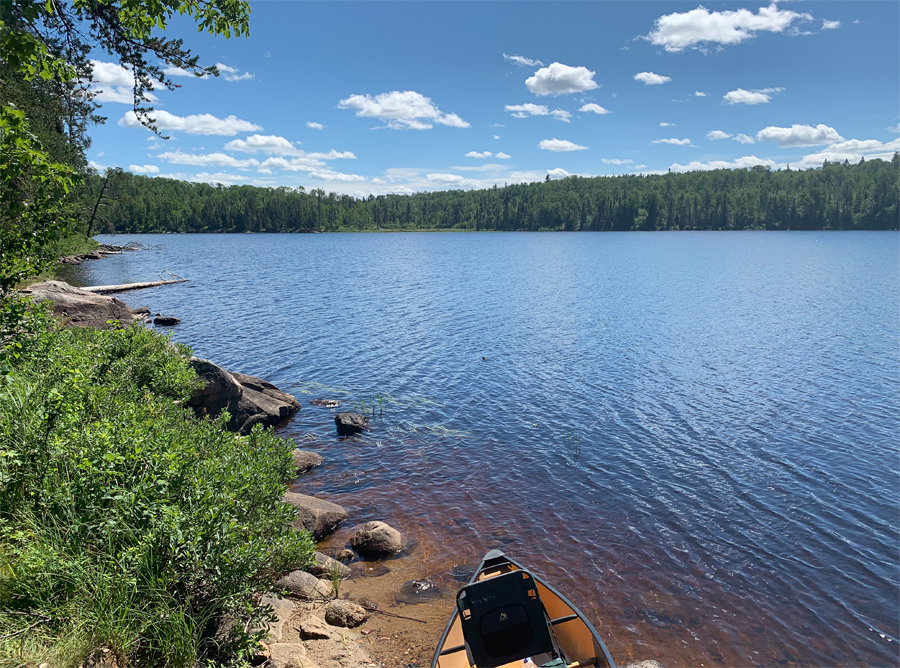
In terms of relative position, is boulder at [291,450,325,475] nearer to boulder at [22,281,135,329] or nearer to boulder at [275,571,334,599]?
boulder at [275,571,334,599]

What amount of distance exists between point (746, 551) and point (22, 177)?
1539 centimetres

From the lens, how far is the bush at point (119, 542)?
565 centimetres

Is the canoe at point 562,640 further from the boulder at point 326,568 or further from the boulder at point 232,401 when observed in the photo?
the boulder at point 232,401

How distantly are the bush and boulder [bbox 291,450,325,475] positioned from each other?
7.79 meters

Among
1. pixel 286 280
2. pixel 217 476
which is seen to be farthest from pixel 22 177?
pixel 286 280

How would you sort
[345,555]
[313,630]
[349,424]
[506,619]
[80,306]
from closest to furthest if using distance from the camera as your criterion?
[506,619], [313,630], [345,555], [349,424], [80,306]

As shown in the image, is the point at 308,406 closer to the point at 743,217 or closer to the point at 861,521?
the point at 861,521

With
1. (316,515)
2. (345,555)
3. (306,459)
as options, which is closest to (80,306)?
(306,459)

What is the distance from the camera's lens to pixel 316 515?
12609 mm

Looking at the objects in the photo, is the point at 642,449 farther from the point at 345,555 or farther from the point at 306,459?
the point at 306,459

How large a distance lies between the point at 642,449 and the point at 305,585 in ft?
37.8

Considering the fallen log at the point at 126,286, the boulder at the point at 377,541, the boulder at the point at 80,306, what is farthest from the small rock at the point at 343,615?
the fallen log at the point at 126,286

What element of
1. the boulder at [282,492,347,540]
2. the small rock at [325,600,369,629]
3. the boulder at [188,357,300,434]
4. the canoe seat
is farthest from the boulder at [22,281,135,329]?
the canoe seat

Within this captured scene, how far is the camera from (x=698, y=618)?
10.1 meters
